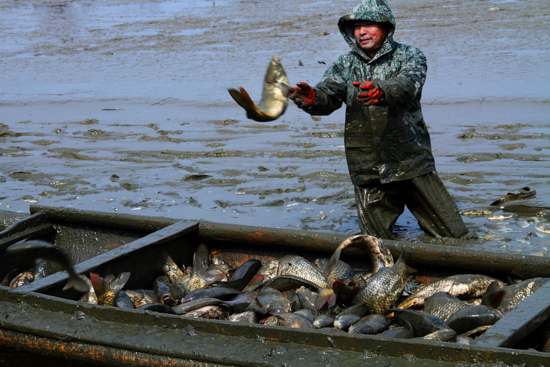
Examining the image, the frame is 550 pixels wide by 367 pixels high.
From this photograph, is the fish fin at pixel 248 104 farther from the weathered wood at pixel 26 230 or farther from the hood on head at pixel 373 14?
the weathered wood at pixel 26 230

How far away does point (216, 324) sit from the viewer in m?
2.97

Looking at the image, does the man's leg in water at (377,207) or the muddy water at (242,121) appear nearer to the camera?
the man's leg in water at (377,207)

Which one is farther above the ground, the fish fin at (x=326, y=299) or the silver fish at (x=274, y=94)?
the silver fish at (x=274, y=94)

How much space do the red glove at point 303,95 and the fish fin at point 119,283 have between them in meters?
1.61

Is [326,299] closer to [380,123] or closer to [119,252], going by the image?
[119,252]

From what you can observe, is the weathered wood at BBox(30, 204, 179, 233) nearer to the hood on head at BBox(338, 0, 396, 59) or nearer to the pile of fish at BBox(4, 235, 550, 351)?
the pile of fish at BBox(4, 235, 550, 351)

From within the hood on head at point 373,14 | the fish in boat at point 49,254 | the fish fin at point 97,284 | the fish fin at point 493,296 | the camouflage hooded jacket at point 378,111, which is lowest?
the fish fin at point 493,296

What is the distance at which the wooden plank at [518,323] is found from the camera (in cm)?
265

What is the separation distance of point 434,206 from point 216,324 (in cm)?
270

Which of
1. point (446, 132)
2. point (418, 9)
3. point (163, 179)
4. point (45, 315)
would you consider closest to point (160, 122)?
point (163, 179)

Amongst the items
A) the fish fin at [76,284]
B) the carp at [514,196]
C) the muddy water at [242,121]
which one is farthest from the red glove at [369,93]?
the carp at [514,196]

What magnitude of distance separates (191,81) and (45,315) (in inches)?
437

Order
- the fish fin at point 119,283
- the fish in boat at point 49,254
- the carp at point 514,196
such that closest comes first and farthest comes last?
the fish in boat at point 49,254 → the fish fin at point 119,283 → the carp at point 514,196

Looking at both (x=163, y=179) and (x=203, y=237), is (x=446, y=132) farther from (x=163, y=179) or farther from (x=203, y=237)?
(x=203, y=237)
